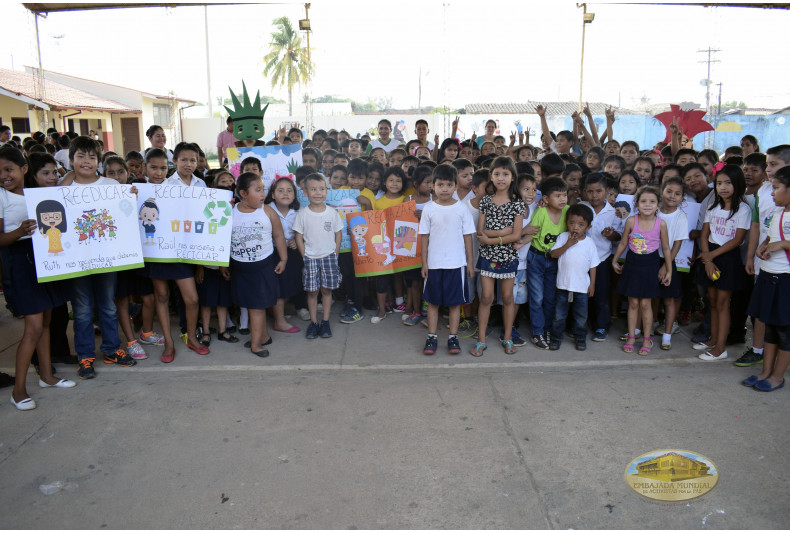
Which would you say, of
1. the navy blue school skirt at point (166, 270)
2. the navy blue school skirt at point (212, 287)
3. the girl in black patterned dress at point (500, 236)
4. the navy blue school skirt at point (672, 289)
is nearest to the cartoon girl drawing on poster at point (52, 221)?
the navy blue school skirt at point (166, 270)

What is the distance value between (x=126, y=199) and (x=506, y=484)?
354cm

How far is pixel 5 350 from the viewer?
195 inches

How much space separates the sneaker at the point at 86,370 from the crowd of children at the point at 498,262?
0.01m

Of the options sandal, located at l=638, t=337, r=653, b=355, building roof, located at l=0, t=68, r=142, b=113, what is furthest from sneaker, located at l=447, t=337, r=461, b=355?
building roof, located at l=0, t=68, r=142, b=113

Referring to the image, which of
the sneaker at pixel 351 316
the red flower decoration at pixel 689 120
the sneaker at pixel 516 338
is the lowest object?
the sneaker at pixel 516 338

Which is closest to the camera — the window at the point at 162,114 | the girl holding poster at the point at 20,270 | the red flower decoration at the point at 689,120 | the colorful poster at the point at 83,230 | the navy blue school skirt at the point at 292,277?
the girl holding poster at the point at 20,270

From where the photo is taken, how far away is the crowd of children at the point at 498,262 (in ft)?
13.3

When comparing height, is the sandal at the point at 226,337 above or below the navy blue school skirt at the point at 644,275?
below

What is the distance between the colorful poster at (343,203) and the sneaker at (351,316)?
2.14 ft

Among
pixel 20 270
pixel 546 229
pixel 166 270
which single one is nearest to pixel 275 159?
pixel 166 270

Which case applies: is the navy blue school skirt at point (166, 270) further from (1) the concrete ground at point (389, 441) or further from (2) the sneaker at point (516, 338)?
(2) the sneaker at point (516, 338)

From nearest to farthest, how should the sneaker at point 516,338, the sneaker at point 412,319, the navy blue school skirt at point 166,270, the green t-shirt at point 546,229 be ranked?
the navy blue school skirt at point 166,270 < the green t-shirt at point 546,229 < the sneaker at point 516,338 < the sneaker at point 412,319

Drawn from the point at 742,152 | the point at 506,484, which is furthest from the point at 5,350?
the point at 742,152

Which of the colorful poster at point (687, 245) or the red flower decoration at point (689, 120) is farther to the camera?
the red flower decoration at point (689, 120)
